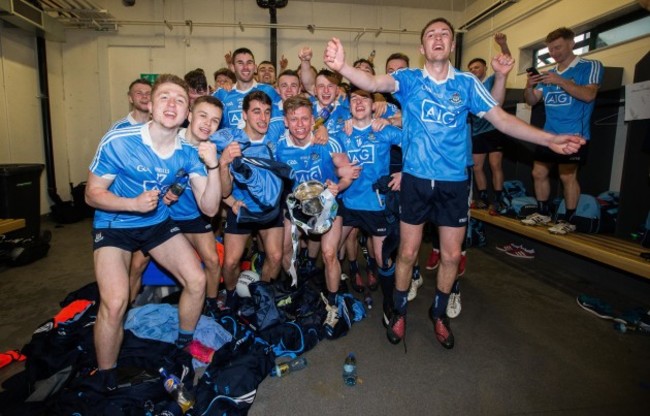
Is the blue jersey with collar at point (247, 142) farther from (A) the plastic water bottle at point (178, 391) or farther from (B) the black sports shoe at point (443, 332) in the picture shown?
(B) the black sports shoe at point (443, 332)

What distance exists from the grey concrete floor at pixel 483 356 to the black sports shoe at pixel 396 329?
0.21 feet

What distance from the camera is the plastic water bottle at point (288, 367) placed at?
237 cm

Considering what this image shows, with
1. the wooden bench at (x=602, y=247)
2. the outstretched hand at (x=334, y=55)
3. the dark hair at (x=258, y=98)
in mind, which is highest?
the outstretched hand at (x=334, y=55)

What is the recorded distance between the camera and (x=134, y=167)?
218cm

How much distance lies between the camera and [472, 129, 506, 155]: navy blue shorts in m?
5.36

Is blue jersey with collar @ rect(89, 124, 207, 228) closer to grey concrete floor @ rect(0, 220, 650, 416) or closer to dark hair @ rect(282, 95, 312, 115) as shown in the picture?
dark hair @ rect(282, 95, 312, 115)

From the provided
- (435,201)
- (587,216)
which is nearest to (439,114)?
(435,201)

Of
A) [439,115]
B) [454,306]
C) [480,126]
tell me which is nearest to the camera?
[439,115]

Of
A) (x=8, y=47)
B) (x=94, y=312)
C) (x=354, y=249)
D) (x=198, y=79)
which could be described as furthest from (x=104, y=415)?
(x=8, y=47)

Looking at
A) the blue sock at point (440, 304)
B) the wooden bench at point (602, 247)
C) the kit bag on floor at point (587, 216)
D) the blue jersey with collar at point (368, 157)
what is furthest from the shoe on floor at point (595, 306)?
the blue jersey with collar at point (368, 157)

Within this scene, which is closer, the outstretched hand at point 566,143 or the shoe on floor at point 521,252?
the outstretched hand at point 566,143

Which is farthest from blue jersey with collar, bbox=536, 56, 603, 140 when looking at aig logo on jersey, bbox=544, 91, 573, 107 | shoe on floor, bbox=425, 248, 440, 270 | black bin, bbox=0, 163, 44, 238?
black bin, bbox=0, 163, 44, 238

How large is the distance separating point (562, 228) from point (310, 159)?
10.2ft

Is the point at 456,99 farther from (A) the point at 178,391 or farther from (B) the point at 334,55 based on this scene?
(A) the point at 178,391
